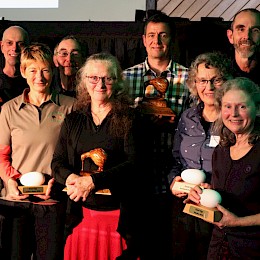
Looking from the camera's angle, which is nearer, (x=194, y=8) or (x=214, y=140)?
(x=214, y=140)

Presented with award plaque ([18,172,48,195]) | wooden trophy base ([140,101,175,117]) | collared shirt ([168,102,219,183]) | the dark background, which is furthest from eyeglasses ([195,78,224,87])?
the dark background

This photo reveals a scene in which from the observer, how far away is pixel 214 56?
251cm

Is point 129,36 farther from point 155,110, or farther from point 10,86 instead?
point 155,110

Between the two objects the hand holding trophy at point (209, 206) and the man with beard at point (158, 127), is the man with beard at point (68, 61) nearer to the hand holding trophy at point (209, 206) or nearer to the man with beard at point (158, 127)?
the man with beard at point (158, 127)

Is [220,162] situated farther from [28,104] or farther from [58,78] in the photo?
[58,78]

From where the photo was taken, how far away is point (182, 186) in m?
2.30

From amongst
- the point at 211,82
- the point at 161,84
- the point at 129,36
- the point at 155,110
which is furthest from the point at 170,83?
the point at 129,36

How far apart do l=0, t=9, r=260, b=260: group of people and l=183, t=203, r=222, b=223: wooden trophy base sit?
4 cm

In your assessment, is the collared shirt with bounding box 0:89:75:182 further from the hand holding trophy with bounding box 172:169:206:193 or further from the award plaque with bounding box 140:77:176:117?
the hand holding trophy with bounding box 172:169:206:193

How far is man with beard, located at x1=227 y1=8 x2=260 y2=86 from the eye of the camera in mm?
2817

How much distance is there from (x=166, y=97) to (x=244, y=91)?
0.86m

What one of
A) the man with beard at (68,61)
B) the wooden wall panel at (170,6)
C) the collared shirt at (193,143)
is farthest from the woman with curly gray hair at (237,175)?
the wooden wall panel at (170,6)

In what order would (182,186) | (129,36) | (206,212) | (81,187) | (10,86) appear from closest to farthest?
(206,212)
(81,187)
(182,186)
(10,86)
(129,36)

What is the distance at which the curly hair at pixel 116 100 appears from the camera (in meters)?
2.31
